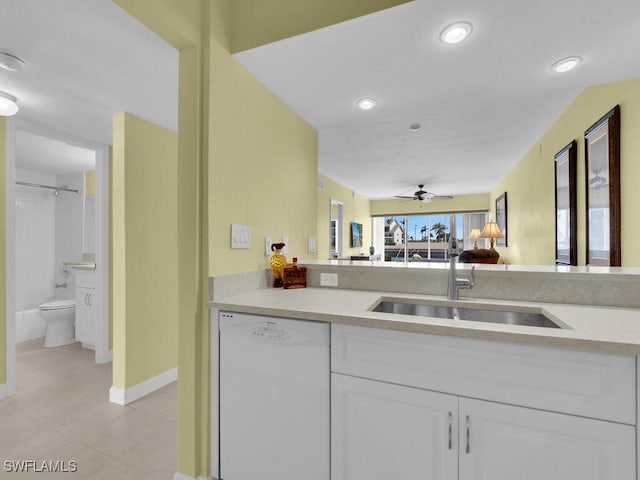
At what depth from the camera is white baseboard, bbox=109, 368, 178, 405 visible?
87.7 inches

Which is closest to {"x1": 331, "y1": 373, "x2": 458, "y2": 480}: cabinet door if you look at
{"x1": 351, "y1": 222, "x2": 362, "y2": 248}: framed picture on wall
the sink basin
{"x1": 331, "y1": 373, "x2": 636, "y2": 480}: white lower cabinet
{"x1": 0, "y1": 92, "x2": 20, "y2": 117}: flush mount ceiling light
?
{"x1": 331, "y1": 373, "x2": 636, "y2": 480}: white lower cabinet

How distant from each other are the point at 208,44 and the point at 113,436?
2.31 metres

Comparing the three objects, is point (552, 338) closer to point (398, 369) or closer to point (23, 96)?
point (398, 369)

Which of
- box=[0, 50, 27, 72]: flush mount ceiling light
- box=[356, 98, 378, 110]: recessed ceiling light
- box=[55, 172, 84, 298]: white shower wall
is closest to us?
box=[0, 50, 27, 72]: flush mount ceiling light

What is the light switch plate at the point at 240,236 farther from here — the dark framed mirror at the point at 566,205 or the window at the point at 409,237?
the window at the point at 409,237

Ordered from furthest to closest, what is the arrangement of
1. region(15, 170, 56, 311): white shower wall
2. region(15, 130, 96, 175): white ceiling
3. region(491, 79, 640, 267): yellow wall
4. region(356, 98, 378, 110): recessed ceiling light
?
region(15, 170, 56, 311): white shower wall, region(15, 130, 96, 175): white ceiling, region(356, 98, 378, 110): recessed ceiling light, region(491, 79, 640, 267): yellow wall

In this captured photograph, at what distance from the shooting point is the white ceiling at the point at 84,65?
1.33 metres

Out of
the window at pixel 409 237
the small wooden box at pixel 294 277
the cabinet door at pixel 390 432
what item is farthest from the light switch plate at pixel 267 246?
the window at pixel 409 237

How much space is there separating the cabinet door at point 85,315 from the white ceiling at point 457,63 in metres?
3.17

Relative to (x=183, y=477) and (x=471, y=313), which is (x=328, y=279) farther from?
(x=183, y=477)

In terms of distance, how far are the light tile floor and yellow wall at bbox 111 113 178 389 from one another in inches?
10.1

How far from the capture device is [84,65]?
5.54 ft

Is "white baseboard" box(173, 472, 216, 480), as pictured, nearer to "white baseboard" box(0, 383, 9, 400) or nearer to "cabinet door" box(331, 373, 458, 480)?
"cabinet door" box(331, 373, 458, 480)

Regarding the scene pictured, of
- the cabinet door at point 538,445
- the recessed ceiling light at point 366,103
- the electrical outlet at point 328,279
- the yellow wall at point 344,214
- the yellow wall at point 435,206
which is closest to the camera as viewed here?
the cabinet door at point 538,445
